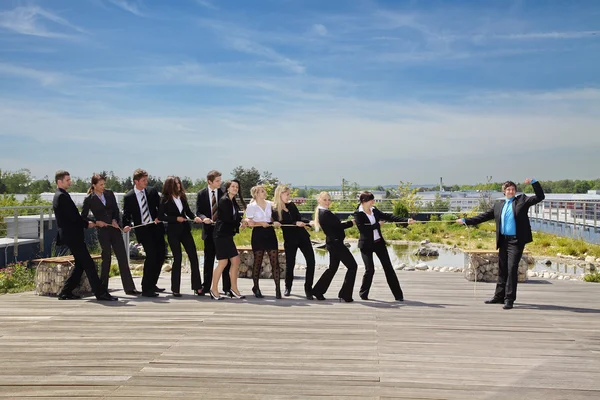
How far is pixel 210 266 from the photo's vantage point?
28.1 ft

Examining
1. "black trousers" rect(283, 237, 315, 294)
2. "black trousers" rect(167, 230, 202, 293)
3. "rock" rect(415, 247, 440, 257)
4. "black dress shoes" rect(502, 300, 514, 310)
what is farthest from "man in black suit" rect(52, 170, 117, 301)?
"rock" rect(415, 247, 440, 257)

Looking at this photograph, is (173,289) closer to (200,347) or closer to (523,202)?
(200,347)

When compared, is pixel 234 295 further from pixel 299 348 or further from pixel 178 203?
pixel 299 348

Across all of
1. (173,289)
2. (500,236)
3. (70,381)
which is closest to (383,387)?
(70,381)

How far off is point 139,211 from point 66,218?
0.95 metres

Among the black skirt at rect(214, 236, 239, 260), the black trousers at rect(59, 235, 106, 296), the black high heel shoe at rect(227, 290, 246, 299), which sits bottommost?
the black high heel shoe at rect(227, 290, 246, 299)

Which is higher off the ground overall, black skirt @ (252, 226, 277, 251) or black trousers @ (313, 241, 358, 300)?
black skirt @ (252, 226, 277, 251)

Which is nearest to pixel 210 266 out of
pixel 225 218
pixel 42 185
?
pixel 225 218

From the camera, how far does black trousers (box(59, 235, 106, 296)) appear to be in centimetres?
805

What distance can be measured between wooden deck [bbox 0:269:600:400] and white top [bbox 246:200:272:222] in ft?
3.43

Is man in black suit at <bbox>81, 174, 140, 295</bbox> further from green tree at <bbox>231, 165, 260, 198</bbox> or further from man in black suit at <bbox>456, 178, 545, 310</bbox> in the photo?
green tree at <bbox>231, 165, 260, 198</bbox>

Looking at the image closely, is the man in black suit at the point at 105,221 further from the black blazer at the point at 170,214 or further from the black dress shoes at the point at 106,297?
the black blazer at the point at 170,214

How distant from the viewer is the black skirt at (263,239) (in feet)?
27.1

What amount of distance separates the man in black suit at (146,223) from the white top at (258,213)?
126cm
